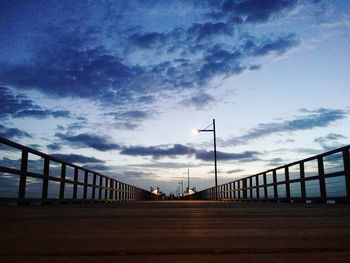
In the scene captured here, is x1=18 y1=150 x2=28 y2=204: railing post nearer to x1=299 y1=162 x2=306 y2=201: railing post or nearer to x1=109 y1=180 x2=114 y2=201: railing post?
x1=299 y1=162 x2=306 y2=201: railing post

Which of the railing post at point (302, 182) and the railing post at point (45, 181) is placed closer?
the railing post at point (45, 181)

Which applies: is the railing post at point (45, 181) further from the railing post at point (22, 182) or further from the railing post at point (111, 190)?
the railing post at point (111, 190)

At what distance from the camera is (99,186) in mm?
15266

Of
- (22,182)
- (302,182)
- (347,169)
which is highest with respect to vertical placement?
(347,169)

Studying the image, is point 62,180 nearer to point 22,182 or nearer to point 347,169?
point 22,182

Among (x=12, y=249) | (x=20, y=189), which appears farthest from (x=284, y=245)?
(x=20, y=189)

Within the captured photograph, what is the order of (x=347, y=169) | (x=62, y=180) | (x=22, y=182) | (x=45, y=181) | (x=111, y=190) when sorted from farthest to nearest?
1. (x=111, y=190)
2. (x=62, y=180)
3. (x=45, y=181)
4. (x=347, y=169)
5. (x=22, y=182)

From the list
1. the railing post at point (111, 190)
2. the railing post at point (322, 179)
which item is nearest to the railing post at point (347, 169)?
the railing post at point (322, 179)

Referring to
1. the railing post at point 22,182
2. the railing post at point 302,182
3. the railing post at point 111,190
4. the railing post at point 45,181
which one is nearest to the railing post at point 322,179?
the railing post at point 302,182

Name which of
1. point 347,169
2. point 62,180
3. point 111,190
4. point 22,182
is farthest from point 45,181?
point 111,190

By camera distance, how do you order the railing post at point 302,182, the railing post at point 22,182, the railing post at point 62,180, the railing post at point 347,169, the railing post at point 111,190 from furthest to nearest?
1. the railing post at point 111,190
2. the railing post at point 302,182
3. the railing post at point 62,180
4. the railing post at point 347,169
5. the railing post at point 22,182

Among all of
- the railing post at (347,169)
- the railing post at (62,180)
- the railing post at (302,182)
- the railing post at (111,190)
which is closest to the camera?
the railing post at (347,169)

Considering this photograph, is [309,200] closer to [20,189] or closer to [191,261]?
[20,189]

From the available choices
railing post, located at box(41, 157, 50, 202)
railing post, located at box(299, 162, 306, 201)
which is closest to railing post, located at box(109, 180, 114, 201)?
railing post, located at box(41, 157, 50, 202)
